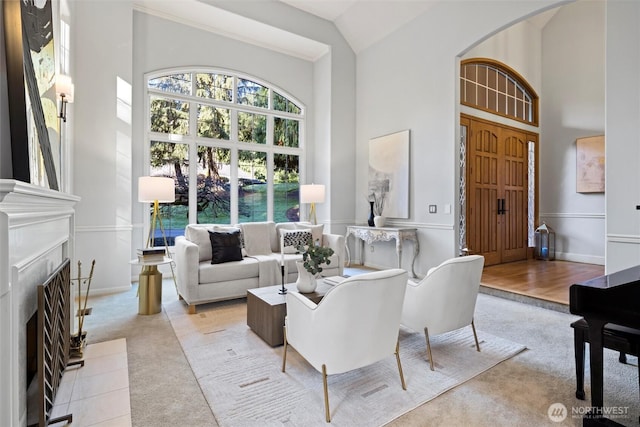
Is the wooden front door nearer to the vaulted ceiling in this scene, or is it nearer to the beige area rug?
the vaulted ceiling

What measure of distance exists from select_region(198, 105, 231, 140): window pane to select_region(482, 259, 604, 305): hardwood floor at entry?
15.7 ft

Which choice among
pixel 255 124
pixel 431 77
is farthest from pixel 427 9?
pixel 255 124

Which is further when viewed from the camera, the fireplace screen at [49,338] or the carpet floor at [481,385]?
the carpet floor at [481,385]

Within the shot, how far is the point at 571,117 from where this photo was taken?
607 cm

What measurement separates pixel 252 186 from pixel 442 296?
4425 mm

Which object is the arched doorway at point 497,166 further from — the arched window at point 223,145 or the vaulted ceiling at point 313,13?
the arched window at point 223,145

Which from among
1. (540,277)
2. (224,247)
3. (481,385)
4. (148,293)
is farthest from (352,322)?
(540,277)

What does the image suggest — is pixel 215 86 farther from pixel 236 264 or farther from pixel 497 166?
pixel 497 166

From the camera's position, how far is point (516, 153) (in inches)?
239

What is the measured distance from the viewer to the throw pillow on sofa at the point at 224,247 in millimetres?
3848

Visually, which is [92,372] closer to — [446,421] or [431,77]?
[446,421]

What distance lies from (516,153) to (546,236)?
1681mm

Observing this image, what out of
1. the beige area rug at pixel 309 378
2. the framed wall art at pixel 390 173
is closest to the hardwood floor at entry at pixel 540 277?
the beige area rug at pixel 309 378

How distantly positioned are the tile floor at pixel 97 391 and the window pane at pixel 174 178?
2756 mm
